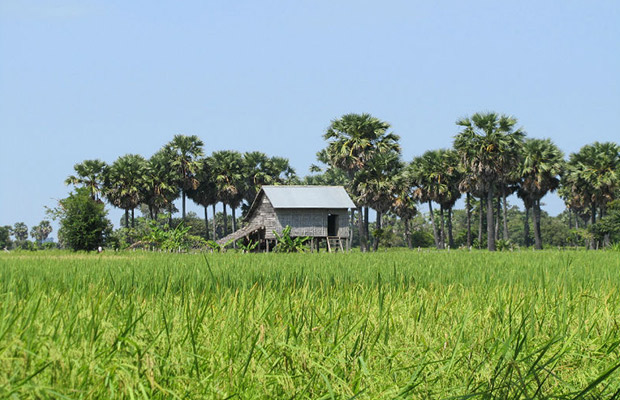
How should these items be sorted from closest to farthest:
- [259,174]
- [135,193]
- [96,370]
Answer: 1. [96,370]
2. [135,193]
3. [259,174]

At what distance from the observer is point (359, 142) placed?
5556cm

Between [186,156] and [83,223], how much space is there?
29.3 m

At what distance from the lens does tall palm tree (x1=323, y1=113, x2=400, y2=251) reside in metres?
55.5

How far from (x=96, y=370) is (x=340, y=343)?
59.1 inches

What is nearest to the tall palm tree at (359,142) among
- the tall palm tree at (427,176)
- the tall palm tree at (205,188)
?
the tall palm tree at (427,176)

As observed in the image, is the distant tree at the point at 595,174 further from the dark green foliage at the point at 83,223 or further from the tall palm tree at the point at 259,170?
the dark green foliage at the point at 83,223

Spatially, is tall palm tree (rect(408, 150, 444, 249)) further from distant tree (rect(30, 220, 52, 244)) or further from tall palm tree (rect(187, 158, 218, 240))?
distant tree (rect(30, 220, 52, 244))

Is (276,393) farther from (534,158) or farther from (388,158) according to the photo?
(534,158)

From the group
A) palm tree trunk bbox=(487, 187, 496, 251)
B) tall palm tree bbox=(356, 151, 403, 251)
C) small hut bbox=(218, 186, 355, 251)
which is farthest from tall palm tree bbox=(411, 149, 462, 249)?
small hut bbox=(218, 186, 355, 251)

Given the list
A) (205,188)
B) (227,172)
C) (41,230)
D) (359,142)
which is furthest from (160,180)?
(41,230)

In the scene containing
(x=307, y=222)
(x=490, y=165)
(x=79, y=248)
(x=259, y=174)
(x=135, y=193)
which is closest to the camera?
(x=79, y=248)

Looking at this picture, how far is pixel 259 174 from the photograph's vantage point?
67.6 metres

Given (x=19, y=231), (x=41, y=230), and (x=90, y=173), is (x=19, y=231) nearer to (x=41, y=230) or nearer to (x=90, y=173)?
(x=41, y=230)

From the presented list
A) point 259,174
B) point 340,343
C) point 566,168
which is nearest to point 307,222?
point 259,174
